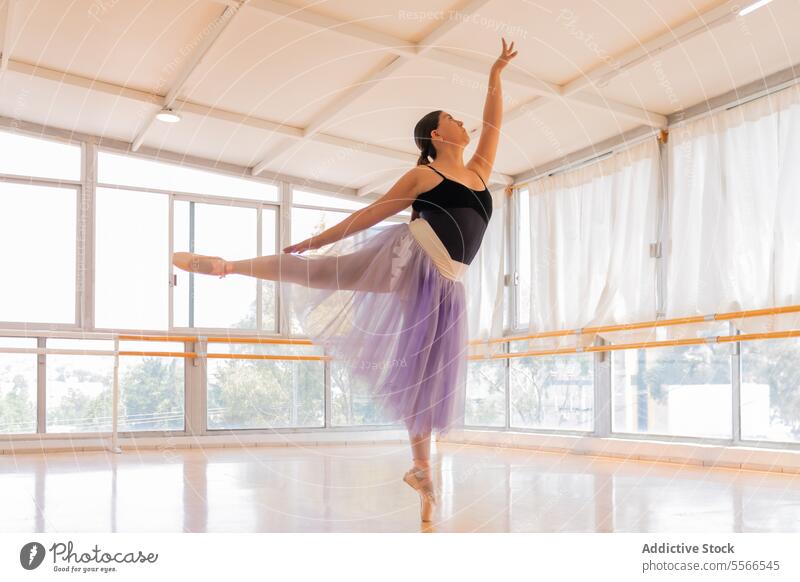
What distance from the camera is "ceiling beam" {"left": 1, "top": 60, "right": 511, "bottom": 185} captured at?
249 inches

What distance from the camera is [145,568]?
2057mm

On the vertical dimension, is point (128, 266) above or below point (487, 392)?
above

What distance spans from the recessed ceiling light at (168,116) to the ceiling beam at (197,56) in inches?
1.7

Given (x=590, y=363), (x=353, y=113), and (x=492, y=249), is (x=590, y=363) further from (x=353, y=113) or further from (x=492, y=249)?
(x=353, y=113)

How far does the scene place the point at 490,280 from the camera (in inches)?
361

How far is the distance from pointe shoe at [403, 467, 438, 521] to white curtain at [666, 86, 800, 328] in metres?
4.04

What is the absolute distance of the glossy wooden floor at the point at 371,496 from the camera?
322 centimetres

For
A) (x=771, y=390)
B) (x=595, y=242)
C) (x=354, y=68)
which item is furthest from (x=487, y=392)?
(x=354, y=68)

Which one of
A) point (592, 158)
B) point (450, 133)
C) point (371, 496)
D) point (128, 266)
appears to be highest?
point (592, 158)

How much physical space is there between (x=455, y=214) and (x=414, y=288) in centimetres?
33

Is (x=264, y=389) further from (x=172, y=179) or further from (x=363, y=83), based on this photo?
(x=363, y=83)

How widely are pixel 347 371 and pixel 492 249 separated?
235 inches

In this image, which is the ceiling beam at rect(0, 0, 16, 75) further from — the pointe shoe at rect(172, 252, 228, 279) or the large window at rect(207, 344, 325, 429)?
the large window at rect(207, 344, 325, 429)

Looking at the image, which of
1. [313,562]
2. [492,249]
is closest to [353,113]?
[492,249]
